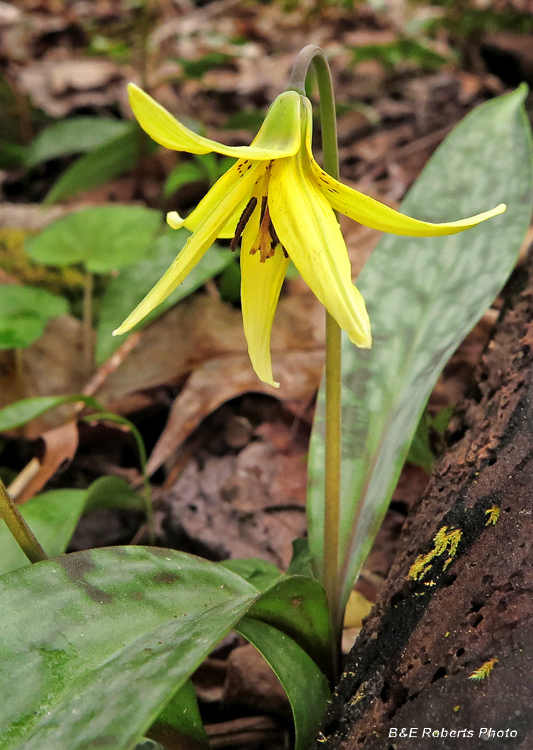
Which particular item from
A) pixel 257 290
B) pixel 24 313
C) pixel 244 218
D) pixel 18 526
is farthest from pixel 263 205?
pixel 24 313

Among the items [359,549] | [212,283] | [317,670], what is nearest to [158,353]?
[212,283]

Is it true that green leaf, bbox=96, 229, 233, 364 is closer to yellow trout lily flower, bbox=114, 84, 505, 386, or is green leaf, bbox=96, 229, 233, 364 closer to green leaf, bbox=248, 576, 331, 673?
yellow trout lily flower, bbox=114, 84, 505, 386

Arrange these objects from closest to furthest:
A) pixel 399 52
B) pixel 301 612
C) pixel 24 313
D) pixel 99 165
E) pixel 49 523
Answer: pixel 301 612 → pixel 49 523 → pixel 24 313 → pixel 99 165 → pixel 399 52

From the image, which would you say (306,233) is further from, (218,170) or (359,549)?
(218,170)

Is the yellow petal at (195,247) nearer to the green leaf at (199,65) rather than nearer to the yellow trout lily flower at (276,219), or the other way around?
the yellow trout lily flower at (276,219)

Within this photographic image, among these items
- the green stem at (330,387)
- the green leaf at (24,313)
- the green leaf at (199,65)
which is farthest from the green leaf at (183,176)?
the green stem at (330,387)

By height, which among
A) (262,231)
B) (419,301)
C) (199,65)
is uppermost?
(262,231)

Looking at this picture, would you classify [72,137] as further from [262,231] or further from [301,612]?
[301,612]
